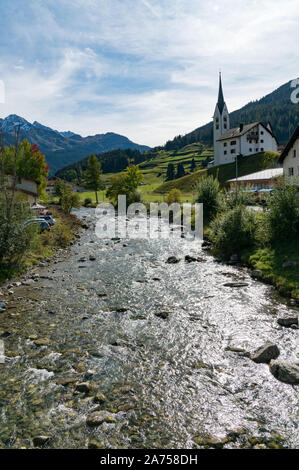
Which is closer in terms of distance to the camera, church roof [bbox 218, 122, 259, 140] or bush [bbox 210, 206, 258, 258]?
bush [bbox 210, 206, 258, 258]

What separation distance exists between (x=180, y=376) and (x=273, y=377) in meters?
3.08

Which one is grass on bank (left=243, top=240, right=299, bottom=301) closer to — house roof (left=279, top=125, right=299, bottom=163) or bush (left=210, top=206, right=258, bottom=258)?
bush (left=210, top=206, right=258, bottom=258)

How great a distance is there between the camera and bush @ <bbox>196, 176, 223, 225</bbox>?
40.4m

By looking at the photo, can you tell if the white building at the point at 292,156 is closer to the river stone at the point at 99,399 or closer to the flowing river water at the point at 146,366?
the flowing river water at the point at 146,366

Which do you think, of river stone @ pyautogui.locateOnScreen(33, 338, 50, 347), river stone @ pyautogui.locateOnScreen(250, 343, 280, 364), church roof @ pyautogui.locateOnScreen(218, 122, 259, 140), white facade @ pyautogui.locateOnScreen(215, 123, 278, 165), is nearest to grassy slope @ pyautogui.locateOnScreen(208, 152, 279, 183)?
white facade @ pyautogui.locateOnScreen(215, 123, 278, 165)

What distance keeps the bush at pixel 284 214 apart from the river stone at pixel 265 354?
1389 centimetres

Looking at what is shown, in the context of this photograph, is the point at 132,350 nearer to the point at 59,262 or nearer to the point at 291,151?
the point at 59,262

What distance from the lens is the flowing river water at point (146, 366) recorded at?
303 inches

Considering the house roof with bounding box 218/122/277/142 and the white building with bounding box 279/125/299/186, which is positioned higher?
the house roof with bounding box 218/122/277/142

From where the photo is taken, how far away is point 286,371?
9711 mm

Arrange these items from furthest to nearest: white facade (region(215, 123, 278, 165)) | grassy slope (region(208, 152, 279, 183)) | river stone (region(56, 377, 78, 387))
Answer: white facade (region(215, 123, 278, 165)) → grassy slope (region(208, 152, 279, 183)) → river stone (region(56, 377, 78, 387))

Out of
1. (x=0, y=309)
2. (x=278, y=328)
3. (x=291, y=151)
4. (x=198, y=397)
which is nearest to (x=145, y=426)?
(x=198, y=397)

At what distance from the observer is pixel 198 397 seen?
351 inches

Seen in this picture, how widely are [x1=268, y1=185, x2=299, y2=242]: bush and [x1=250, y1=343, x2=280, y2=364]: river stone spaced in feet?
45.6
